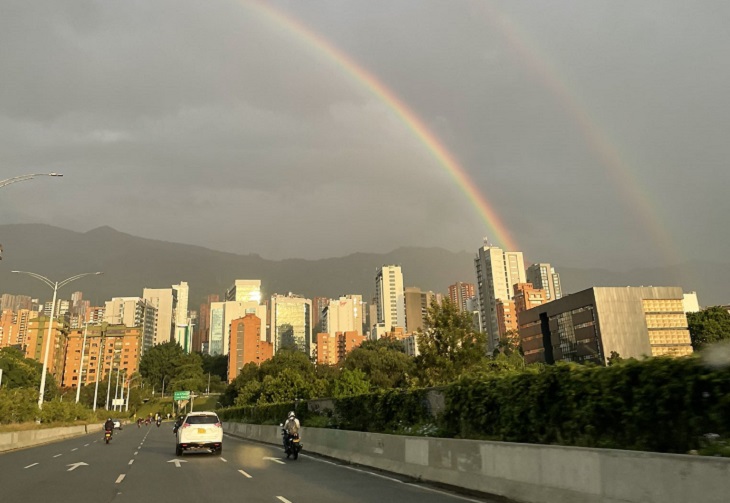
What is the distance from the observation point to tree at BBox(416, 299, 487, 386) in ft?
132

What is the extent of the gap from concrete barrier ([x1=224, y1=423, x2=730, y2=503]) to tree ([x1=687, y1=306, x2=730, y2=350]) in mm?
106236

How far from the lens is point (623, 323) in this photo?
390ft

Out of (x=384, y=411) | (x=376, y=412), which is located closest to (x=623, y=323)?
(x=376, y=412)

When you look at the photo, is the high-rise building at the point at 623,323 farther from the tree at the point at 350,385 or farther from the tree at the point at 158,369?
the tree at the point at 158,369

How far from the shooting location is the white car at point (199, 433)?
937 inches

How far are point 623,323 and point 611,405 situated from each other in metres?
121

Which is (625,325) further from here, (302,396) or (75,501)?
(75,501)

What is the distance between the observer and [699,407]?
8.04m

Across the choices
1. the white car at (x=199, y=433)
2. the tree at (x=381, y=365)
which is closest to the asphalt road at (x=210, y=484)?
the white car at (x=199, y=433)

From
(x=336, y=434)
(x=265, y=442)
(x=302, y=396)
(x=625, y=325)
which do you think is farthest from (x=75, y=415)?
(x=625, y=325)

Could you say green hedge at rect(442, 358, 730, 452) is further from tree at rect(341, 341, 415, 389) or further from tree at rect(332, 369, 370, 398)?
tree at rect(341, 341, 415, 389)

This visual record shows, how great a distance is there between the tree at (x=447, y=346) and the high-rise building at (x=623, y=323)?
82.2 metres

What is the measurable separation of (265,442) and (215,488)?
80.4ft

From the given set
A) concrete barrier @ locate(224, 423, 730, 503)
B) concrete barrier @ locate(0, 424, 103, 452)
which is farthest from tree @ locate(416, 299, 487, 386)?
concrete barrier @ locate(0, 424, 103, 452)
